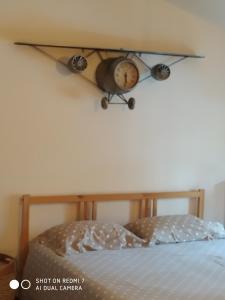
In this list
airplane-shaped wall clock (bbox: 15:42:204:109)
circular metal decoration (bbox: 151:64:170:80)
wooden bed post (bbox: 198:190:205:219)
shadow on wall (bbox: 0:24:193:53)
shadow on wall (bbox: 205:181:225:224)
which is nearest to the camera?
shadow on wall (bbox: 0:24:193:53)

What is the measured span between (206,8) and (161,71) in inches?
27.9

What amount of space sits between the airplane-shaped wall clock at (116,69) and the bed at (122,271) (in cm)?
87

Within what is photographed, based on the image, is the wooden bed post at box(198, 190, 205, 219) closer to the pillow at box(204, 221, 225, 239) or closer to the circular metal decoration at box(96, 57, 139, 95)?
the pillow at box(204, 221, 225, 239)

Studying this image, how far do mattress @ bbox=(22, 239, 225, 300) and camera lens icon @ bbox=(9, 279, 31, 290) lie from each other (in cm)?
3

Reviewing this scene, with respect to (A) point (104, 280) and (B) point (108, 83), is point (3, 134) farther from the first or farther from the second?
(A) point (104, 280)

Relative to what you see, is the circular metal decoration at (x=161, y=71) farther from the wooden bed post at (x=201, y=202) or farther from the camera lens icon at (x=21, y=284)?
the camera lens icon at (x=21, y=284)

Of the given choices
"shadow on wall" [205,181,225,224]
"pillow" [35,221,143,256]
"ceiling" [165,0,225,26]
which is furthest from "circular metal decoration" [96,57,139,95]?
"shadow on wall" [205,181,225,224]

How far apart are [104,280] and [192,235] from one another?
116 centimetres

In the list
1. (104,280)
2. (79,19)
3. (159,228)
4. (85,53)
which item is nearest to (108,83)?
(85,53)

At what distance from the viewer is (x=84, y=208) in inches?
134

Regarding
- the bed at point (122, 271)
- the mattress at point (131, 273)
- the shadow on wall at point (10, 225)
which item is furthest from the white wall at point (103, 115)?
the mattress at point (131, 273)

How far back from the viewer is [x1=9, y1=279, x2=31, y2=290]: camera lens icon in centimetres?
299

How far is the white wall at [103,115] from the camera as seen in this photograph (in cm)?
318

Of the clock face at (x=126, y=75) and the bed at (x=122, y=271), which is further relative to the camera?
the clock face at (x=126, y=75)
